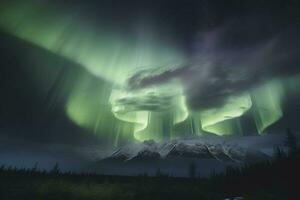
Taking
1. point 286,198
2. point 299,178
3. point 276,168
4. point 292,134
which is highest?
point 292,134

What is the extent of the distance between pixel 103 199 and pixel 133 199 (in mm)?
6293

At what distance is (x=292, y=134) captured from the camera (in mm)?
175875

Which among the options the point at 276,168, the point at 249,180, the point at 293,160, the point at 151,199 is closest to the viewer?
the point at 151,199

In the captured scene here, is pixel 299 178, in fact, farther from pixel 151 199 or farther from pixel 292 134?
pixel 292 134

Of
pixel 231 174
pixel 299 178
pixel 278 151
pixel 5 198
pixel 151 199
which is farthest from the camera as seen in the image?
pixel 231 174

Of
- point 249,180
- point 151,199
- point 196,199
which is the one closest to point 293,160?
point 249,180

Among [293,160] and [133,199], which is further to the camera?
[293,160]

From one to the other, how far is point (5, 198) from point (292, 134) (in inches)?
7241

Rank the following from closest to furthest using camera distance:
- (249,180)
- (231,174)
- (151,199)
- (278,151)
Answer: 1. (151,199)
2. (249,180)
3. (278,151)
4. (231,174)

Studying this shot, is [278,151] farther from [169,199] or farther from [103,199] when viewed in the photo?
[103,199]

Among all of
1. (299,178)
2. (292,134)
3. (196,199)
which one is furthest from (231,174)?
(196,199)

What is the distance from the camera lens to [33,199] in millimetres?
46344

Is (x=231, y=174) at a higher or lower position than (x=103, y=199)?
higher

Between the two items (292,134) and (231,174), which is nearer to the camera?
(231,174)
